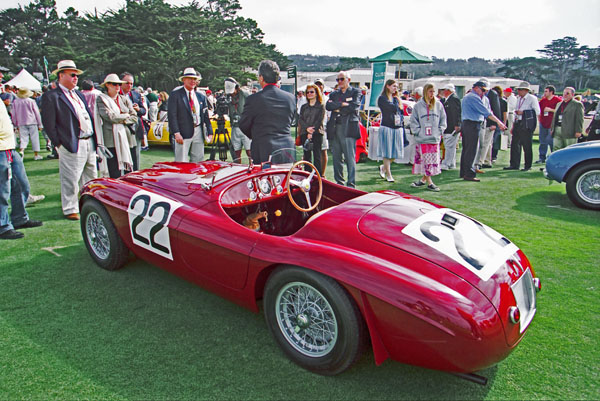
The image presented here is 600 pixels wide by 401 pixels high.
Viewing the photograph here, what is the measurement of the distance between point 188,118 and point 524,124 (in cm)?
704

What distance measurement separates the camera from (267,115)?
14.6 ft

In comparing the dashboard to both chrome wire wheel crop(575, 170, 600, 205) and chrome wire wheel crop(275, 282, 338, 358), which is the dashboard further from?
chrome wire wheel crop(575, 170, 600, 205)

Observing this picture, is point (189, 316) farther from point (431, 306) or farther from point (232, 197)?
point (431, 306)

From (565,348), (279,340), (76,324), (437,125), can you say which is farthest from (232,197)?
(437,125)

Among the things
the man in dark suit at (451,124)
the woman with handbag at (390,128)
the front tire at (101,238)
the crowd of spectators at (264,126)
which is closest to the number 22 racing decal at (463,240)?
the crowd of spectators at (264,126)

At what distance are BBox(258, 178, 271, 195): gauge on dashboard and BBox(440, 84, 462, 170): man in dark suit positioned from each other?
6.44m

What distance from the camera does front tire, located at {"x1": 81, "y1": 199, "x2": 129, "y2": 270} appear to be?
3555 mm

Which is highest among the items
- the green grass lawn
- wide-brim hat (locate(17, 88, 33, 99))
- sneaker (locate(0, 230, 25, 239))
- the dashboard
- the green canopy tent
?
the green canopy tent

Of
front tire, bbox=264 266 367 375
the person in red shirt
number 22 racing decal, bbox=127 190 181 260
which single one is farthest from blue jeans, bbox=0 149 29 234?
the person in red shirt

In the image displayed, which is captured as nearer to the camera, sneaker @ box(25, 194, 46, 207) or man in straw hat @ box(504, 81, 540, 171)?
sneaker @ box(25, 194, 46, 207)

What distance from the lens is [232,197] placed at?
10.3 ft

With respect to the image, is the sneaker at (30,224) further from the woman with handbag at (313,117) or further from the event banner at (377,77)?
the event banner at (377,77)

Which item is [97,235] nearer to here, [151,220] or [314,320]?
[151,220]

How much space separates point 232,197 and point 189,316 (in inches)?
37.3
